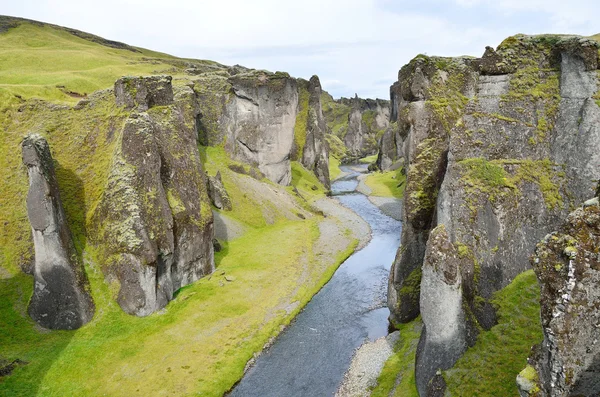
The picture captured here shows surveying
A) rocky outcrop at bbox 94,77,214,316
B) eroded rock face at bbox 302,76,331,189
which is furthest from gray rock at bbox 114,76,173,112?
eroded rock face at bbox 302,76,331,189

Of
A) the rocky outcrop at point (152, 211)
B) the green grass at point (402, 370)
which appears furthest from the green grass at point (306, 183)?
the green grass at point (402, 370)

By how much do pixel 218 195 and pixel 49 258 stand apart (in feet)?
107

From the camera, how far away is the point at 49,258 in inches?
1304

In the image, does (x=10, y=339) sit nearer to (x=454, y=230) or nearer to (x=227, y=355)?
(x=227, y=355)

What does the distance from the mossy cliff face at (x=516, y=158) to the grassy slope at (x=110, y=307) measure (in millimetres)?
19034

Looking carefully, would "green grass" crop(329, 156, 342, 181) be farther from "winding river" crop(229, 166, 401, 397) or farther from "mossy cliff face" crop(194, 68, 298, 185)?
"winding river" crop(229, 166, 401, 397)

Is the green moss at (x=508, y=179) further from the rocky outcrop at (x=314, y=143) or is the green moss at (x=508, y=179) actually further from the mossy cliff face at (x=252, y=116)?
the rocky outcrop at (x=314, y=143)

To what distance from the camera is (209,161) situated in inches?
2931

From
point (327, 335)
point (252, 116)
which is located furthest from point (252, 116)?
point (327, 335)

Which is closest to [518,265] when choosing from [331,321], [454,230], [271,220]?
[454,230]

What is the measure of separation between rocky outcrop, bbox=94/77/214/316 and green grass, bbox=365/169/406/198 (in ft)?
219

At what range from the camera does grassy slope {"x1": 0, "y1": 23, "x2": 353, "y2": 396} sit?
29.6 meters

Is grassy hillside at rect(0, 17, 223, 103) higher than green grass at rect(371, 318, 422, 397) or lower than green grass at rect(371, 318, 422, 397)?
higher

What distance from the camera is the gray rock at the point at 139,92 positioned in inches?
1789
